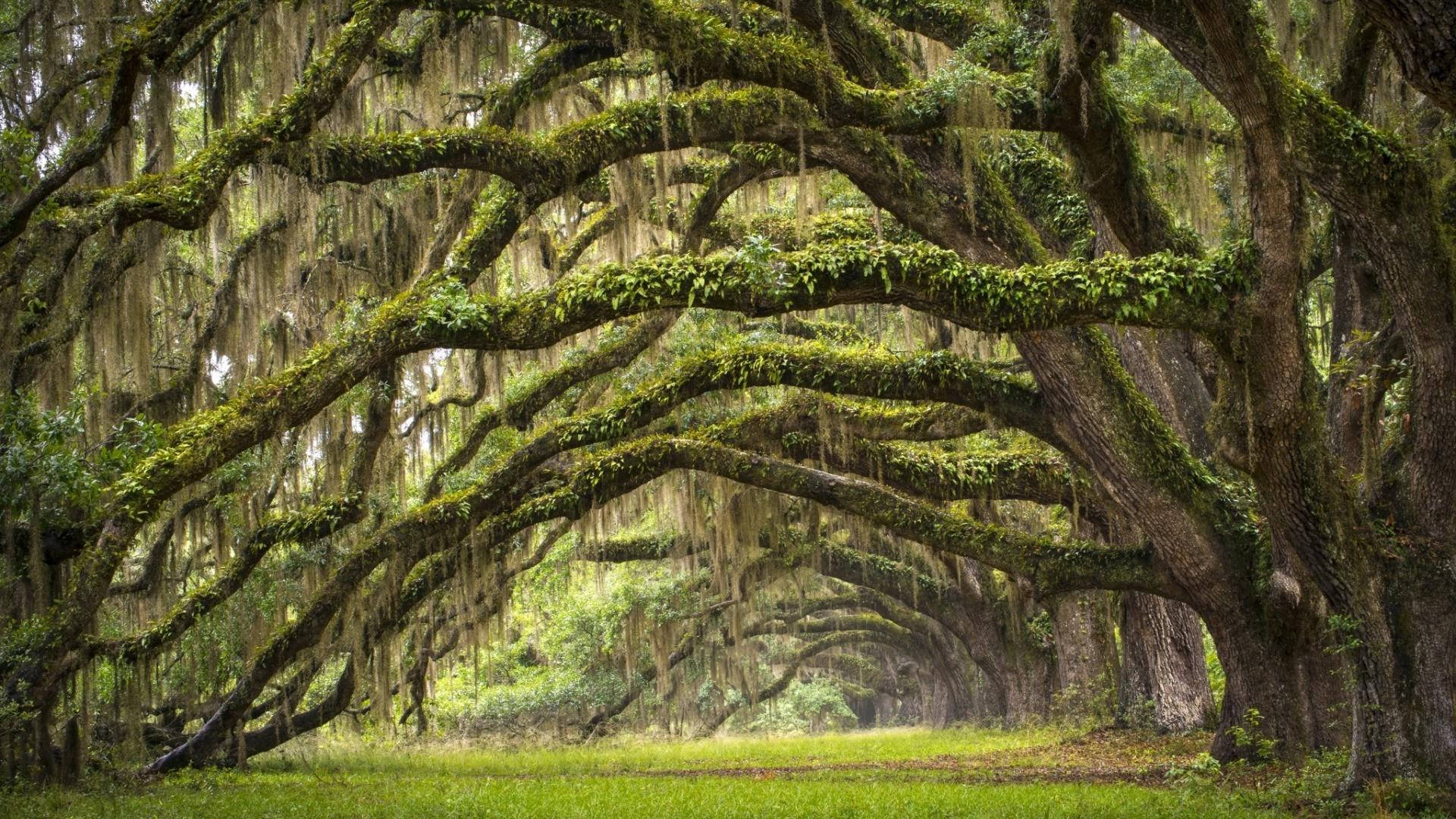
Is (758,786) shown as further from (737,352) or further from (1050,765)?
(737,352)

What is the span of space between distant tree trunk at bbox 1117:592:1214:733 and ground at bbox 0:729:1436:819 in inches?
19.4

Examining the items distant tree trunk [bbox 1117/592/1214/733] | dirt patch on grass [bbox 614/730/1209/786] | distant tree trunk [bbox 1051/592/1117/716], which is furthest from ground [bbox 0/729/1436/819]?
distant tree trunk [bbox 1051/592/1117/716]

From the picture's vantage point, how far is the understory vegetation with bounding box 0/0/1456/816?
768 cm

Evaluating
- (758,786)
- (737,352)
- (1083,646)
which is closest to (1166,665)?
(1083,646)

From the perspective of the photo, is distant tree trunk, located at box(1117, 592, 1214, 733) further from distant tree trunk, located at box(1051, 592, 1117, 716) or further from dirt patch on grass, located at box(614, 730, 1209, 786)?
distant tree trunk, located at box(1051, 592, 1117, 716)

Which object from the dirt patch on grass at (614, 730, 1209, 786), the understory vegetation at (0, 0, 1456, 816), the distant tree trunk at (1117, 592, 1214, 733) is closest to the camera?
the understory vegetation at (0, 0, 1456, 816)

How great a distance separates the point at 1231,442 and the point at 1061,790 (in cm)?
311

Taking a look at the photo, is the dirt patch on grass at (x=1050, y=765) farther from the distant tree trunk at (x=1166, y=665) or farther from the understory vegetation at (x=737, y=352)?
the distant tree trunk at (x=1166, y=665)

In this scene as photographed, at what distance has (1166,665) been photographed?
1539cm

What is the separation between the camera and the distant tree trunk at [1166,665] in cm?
1508

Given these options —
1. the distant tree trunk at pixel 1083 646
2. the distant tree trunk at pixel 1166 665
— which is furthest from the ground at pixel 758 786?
the distant tree trunk at pixel 1083 646

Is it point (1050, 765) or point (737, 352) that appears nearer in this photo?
point (737, 352)

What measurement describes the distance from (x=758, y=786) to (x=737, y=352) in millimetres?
4089

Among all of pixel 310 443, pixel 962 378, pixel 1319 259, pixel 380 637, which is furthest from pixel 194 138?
pixel 1319 259
